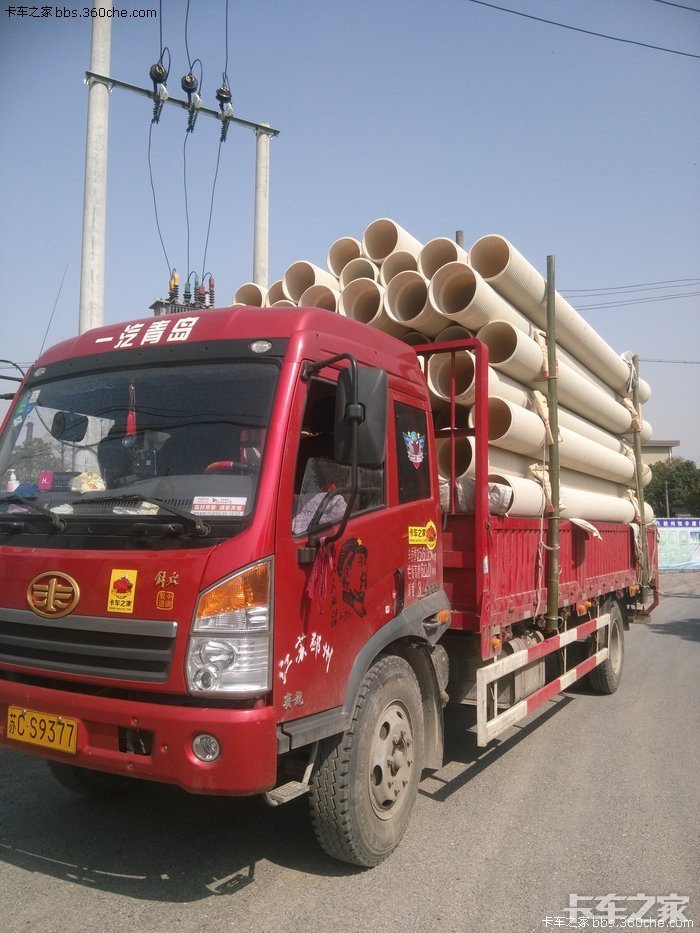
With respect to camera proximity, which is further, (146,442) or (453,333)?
(453,333)

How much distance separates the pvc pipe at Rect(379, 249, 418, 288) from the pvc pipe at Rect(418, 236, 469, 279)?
15cm

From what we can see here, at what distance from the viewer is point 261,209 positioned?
968 cm

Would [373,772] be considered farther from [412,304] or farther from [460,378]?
[412,304]

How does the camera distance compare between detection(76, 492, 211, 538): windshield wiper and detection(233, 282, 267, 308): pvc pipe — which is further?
detection(233, 282, 267, 308): pvc pipe

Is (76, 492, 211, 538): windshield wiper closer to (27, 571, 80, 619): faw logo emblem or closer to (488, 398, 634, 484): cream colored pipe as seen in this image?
(27, 571, 80, 619): faw logo emblem

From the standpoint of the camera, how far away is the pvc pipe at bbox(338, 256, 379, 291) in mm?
5387

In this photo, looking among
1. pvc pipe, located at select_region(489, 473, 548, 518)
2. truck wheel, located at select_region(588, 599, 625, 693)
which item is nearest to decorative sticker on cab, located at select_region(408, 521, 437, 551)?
pvc pipe, located at select_region(489, 473, 548, 518)

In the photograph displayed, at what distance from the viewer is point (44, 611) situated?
293cm

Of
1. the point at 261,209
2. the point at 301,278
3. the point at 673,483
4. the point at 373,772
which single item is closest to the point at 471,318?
the point at 301,278

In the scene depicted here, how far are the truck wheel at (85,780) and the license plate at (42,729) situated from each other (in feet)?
3.78

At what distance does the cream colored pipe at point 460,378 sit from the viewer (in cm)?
492

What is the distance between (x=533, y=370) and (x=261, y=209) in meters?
5.72

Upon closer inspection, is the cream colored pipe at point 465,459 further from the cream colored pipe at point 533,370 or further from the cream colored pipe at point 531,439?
the cream colored pipe at point 533,370

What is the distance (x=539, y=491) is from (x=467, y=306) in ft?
4.88
